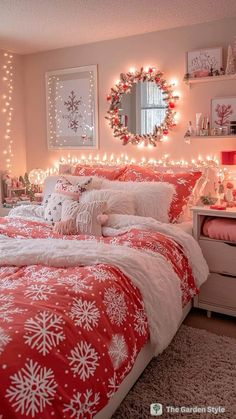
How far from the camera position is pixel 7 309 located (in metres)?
1.37

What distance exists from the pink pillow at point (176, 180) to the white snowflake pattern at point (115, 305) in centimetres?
139

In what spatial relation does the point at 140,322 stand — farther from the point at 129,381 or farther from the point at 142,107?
the point at 142,107

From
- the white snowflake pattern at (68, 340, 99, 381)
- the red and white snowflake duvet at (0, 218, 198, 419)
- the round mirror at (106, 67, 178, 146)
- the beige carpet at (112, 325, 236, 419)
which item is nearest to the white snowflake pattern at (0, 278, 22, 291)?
the red and white snowflake duvet at (0, 218, 198, 419)

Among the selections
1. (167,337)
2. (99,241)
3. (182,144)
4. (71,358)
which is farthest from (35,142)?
(71,358)

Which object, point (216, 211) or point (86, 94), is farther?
point (86, 94)

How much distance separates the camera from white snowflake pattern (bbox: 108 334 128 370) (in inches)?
57.7

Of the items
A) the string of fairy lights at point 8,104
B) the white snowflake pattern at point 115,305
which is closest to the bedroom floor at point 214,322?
the white snowflake pattern at point 115,305

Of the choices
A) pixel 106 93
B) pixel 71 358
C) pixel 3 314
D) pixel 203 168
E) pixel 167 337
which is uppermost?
pixel 106 93

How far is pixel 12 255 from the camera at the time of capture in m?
1.94

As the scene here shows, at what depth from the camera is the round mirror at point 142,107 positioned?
3326mm

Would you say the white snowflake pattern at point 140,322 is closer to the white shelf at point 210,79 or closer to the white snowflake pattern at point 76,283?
the white snowflake pattern at point 76,283

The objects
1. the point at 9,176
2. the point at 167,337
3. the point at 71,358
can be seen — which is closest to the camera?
the point at 71,358

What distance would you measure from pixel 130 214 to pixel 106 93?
150 cm

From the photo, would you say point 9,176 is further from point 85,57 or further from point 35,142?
point 85,57
